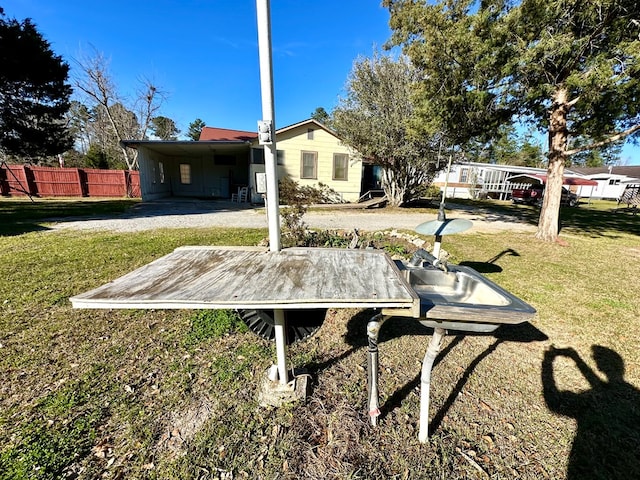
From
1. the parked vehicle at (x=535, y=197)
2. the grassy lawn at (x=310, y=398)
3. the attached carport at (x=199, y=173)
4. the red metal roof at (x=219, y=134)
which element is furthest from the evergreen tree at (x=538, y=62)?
the parked vehicle at (x=535, y=197)

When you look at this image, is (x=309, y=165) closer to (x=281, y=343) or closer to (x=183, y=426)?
(x=281, y=343)

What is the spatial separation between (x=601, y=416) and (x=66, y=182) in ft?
76.8

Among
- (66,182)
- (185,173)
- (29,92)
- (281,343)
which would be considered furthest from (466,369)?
(66,182)

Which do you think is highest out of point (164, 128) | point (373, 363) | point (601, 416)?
point (164, 128)

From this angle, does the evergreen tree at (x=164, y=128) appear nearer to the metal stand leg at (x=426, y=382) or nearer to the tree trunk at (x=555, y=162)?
the tree trunk at (x=555, y=162)

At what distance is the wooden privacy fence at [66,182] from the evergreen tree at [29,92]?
4665 millimetres

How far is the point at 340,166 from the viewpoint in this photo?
1536cm

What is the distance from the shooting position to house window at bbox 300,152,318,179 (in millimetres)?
14641

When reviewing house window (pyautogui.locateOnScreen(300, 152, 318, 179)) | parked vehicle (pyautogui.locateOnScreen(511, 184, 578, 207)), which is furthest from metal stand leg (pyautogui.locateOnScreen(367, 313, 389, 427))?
parked vehicle (pyautogui.locateOnScreen(511, 184, 578, 207))

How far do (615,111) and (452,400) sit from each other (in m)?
8.42

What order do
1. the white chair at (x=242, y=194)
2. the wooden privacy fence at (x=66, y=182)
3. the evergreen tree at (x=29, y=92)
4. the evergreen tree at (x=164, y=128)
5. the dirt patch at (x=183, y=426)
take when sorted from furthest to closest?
the evergreen tree at (x=164, y=128) < the wooden privacy fence at (x=66, y=182) < the white chair at (x=242, y=194) < the evergreen tree at (x=29, y=92) < the dirt patch at (x=183, y=426)

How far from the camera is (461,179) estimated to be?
87.4 ft

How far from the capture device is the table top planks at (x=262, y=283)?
1.31m

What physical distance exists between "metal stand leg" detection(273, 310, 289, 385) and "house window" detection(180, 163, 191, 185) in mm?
18500
